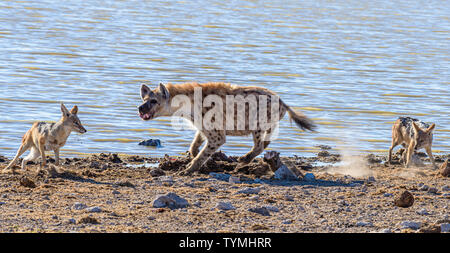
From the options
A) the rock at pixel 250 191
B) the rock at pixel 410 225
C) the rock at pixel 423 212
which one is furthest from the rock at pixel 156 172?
the rock at pixel 410 225

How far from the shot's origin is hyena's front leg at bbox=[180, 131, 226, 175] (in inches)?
355

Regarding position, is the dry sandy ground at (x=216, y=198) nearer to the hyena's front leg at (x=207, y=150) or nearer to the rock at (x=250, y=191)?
the rock at (x=250, y=191)

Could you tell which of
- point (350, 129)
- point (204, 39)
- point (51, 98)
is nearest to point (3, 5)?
point (204, 39)

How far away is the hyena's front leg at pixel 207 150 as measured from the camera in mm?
9007

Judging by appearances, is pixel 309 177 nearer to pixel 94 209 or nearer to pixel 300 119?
pixel 300 119

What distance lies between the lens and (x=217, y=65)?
58.2 ft

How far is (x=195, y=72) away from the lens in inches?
658

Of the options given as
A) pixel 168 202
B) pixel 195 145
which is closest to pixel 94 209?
pixel 168 202

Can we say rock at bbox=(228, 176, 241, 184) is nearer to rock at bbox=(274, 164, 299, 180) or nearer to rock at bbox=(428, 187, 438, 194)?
rock at bbox=(274, 164, 299, 180)

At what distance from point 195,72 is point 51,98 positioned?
419cm

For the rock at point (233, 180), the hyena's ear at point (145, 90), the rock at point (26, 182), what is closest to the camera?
the rock at point (26, 182)

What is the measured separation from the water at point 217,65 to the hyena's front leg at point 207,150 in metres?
1.32

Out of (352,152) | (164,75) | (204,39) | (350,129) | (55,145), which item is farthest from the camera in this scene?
(204,39)
